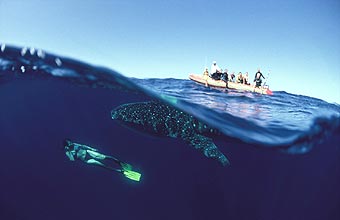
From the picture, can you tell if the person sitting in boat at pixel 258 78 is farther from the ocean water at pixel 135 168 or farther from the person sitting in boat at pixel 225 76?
the person sitting in boat at pixel 225 76

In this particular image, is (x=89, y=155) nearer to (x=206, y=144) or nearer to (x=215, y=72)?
(x=206, y=144)

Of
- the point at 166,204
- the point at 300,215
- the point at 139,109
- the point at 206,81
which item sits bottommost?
the point at 166,204

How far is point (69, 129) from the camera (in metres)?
23.3

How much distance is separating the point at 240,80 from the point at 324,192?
499 inches

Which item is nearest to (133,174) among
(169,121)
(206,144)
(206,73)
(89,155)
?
(89,155)

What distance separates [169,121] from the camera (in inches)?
459

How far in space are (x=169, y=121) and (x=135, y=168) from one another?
803cm

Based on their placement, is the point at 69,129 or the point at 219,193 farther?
the point at 69,129

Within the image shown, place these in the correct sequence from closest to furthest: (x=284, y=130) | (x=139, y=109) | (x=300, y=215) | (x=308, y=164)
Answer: (x=284, y=130)
(x=139, y=109)
(x=300, y=215)
(x=308, y=164)

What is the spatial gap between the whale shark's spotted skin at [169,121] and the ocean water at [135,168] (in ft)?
→ 2.06

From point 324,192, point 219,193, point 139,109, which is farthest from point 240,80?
point 324,192

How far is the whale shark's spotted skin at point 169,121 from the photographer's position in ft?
36.7

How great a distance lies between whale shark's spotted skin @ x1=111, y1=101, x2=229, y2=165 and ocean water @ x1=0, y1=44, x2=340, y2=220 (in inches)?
24.7

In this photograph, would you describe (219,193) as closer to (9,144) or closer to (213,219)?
(213,219)
